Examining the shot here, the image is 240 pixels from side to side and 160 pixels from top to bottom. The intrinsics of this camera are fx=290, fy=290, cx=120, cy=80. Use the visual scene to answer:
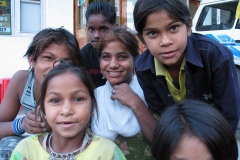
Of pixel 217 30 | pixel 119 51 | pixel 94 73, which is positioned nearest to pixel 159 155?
pixel 119 51

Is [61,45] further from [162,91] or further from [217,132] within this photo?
[217,132]

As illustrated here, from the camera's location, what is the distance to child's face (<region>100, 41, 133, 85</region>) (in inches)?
78.7

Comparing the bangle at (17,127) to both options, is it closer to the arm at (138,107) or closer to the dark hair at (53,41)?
the dark hair at (53,41)

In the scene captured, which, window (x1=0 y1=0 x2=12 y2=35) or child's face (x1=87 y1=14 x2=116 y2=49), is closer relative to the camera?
child's face (x1=87 y1=14 x2=116 y2=49)

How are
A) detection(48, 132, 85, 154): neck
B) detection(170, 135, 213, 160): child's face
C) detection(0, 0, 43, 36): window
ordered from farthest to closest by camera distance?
detection(0, 0, 43, 36): window → detection(48, 132, 85, 154): neck → detection(170, 135, 213, 160): child's face

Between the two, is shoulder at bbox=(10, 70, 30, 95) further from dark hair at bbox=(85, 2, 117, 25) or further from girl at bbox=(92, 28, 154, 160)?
dark hair at bbox=(85, 2, 117, 25)

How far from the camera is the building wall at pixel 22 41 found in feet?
19.2

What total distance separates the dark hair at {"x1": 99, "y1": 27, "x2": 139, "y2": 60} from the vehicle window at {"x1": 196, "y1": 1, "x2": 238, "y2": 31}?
3428mm

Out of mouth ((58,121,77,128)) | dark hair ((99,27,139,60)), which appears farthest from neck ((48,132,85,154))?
dark hair ((99,27,139,60))

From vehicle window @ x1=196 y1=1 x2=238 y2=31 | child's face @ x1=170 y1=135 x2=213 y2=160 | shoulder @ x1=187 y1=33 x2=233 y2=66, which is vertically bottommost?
child's face @ x1=170 y1=135 x2=213 y2=160

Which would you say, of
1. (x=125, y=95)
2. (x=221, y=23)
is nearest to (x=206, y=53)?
(x=125, y=95)

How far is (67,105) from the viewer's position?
1463 millimetres

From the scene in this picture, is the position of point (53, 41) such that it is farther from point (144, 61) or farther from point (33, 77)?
point (144, 61)

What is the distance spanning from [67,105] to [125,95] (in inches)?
21.2
